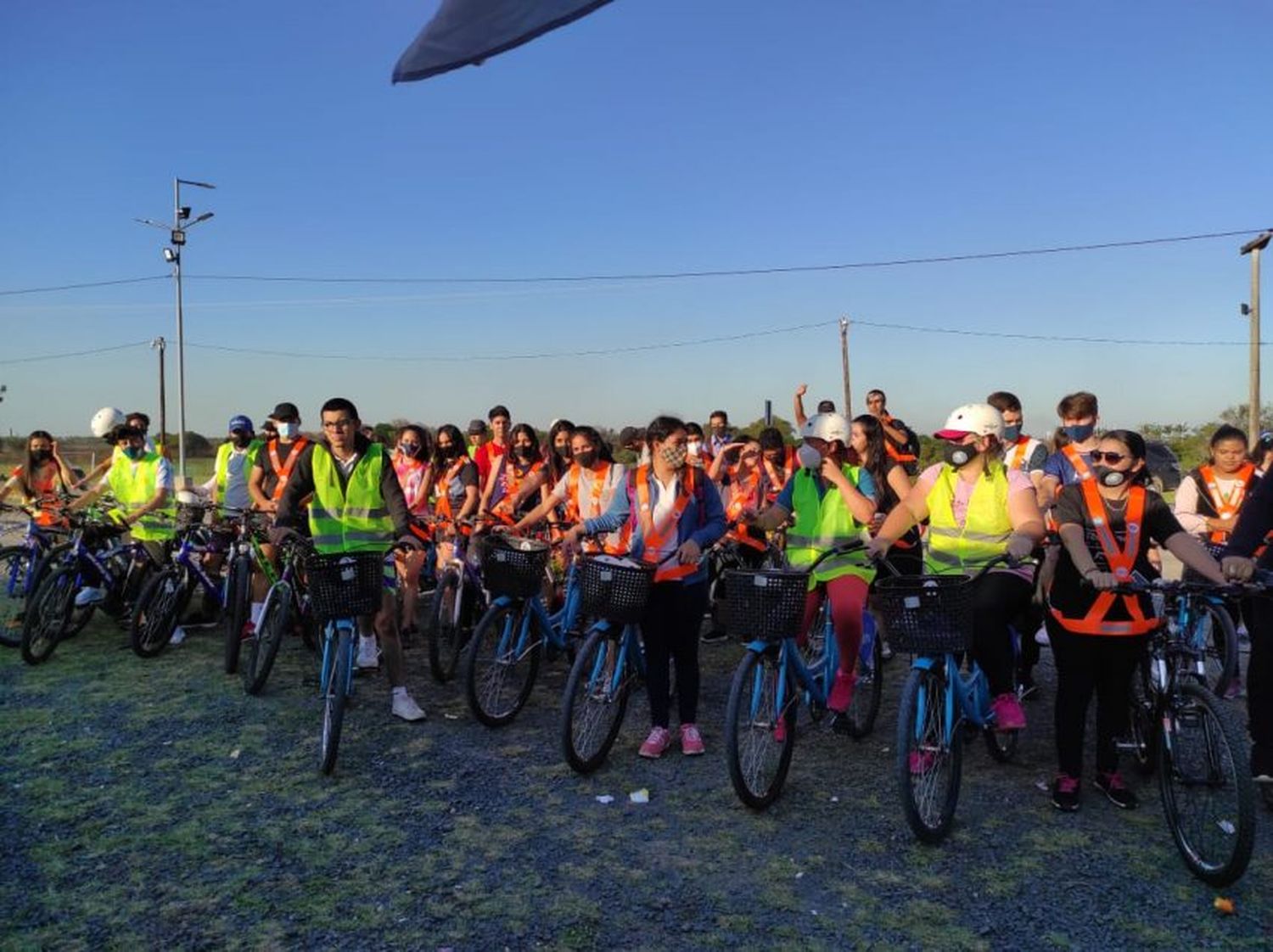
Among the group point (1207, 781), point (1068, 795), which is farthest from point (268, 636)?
point (1207, 781)

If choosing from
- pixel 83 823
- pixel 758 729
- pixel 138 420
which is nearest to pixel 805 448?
pixel 758 729

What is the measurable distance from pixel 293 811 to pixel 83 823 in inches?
36.0

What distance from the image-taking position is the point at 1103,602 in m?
4.14

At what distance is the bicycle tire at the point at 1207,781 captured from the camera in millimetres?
3396

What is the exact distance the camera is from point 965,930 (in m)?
3.27

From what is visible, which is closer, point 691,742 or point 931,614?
point 931,614

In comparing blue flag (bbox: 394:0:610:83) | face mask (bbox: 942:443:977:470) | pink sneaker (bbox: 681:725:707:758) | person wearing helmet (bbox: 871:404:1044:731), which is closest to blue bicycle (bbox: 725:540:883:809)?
person wearing helmet (bbox: 871:404:1044:731)

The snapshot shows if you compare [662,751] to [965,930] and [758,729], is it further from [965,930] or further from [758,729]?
[965,930]

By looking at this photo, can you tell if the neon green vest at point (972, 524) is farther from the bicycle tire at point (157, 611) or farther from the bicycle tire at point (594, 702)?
the bicycle tire at point (157, 611)

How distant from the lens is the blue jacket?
504cm

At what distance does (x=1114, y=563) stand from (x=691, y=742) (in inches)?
92.8

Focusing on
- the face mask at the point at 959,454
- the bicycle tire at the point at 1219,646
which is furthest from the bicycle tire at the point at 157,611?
the bicycle tire at the point at 1219,646

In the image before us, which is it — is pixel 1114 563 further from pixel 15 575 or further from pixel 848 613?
A: pixel 15 575

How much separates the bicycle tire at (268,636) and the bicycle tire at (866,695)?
3.67 m
